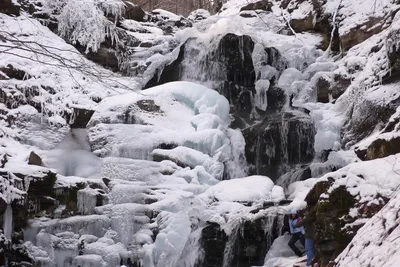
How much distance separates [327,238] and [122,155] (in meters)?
4.82

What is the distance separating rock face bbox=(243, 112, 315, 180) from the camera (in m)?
11.6

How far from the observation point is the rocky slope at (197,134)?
8.66m

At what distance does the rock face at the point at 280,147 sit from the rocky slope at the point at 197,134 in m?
0.03

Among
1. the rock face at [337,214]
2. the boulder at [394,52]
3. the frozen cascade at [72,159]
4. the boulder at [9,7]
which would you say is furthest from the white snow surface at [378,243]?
the boulder at [9,7]

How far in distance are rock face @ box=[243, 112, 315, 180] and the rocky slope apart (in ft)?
0.08

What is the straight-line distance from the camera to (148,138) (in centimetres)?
1080

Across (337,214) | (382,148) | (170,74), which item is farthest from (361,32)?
(337,214)

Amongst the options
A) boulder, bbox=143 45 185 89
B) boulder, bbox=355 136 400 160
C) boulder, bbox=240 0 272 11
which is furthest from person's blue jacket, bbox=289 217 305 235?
boulder, bbox=240 0 272 11

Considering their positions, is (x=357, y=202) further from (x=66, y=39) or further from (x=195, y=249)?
(x=66, y=39)

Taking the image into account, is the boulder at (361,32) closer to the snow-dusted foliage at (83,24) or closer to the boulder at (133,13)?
the snow-dusted foliage at (83,24)

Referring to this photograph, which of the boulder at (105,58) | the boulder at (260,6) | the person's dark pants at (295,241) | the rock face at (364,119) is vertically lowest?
the person's dark pants at (295,241)

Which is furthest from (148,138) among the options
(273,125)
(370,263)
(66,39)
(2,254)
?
(370,263)

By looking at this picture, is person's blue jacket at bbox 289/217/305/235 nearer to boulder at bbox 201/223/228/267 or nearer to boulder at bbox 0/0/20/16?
boulder at bbox 201/223/228/267

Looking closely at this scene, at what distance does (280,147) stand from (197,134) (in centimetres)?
181
